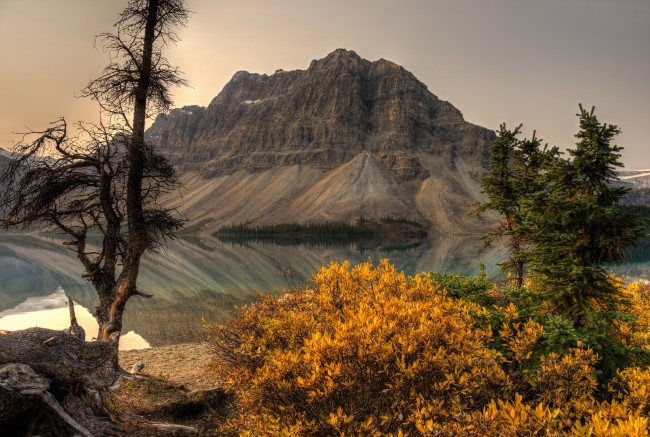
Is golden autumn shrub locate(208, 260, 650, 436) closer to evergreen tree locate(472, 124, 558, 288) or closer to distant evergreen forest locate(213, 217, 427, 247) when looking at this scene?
evergreen tree locate(472, 124, 558, 288)

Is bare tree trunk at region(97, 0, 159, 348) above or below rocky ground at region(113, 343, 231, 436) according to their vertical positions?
above

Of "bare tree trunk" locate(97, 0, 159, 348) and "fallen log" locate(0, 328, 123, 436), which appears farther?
"bare tree trunk" locate(97, 0, 159, 348)

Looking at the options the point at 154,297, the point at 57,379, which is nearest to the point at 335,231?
the point at 154,297

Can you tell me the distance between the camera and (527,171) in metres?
18.2

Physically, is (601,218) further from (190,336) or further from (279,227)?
(279,227)

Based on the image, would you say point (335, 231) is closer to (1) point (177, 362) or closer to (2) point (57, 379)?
(1) point (177, 362)

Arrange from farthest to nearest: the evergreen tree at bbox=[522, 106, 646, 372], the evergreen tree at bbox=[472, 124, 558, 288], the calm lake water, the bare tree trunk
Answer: the calm lake water, the evergreen tree at bbox=[472, 124, 558, 288], the bare tree trunk, the evergreen tree at bbox=[522, 106, 646, 372]

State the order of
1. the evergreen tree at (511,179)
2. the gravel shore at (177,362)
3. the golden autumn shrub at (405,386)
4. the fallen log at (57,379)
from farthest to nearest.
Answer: the evergreen tree at (511,179) < the gravel shore at (177,362) < the fallen log at (57,379) < the golden autumn shrub at (405,386)

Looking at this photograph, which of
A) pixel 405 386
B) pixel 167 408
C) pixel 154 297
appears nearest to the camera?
pixel 405 386

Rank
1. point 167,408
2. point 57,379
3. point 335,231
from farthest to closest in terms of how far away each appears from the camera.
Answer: point 335,231 → point 167,408 → point 57,379

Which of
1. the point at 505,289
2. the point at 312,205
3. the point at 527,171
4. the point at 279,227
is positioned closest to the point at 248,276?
the point at 527,171

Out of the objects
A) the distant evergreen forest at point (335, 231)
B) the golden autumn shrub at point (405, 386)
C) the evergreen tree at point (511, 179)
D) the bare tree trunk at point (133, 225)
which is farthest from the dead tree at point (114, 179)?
the distant evergreen forest at point (335, 231)

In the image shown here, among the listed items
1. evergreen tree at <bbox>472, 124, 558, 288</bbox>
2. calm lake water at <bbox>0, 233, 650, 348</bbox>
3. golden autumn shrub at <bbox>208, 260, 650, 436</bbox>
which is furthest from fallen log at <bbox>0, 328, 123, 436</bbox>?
evergreen tree at <bbox>472, 124, 558, 288</bbox>

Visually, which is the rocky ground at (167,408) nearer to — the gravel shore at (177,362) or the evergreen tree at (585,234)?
the gravel shore at (177,362)
